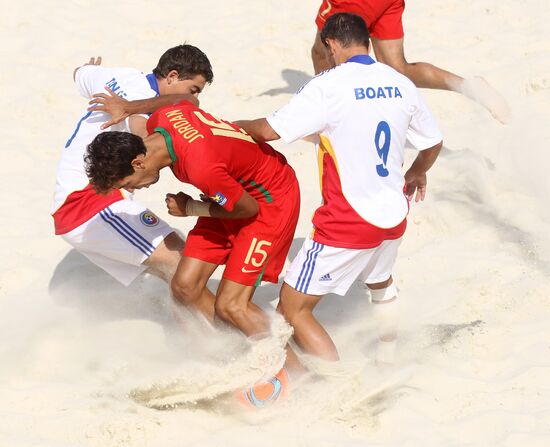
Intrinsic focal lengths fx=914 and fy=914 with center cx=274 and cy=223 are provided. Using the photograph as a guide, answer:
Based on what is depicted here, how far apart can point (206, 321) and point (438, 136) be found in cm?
164

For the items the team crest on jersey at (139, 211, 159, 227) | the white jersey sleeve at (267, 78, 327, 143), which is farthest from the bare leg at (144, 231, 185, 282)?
the white jersey sleeve at (267, 78, 327, 143)

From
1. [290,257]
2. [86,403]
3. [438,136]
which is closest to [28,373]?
[86,403]

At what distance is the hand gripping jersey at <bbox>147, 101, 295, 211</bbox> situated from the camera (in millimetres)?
4383

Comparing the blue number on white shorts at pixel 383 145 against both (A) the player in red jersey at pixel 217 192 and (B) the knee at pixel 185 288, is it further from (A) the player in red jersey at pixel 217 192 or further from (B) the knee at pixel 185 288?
(B) the knee at pixel 185 288

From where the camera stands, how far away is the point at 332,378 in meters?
4.71

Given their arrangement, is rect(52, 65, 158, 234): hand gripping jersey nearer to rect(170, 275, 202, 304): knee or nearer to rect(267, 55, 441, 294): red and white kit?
rect(170, 275, 202, 304): knee

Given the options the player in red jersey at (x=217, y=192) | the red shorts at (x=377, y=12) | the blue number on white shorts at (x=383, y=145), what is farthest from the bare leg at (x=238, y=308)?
the red shorts at (x=377, y=12)

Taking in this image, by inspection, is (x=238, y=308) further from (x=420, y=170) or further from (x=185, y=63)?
(x=185, y=63)

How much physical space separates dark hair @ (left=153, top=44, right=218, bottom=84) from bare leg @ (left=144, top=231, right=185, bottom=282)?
0.93 metres

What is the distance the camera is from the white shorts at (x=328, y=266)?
4500 mm

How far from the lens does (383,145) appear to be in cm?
438

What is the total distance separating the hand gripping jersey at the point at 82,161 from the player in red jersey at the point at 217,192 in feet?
1.96

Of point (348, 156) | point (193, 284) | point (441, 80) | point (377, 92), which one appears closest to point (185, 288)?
point (193, 284)

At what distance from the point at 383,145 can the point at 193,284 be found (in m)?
1.34
